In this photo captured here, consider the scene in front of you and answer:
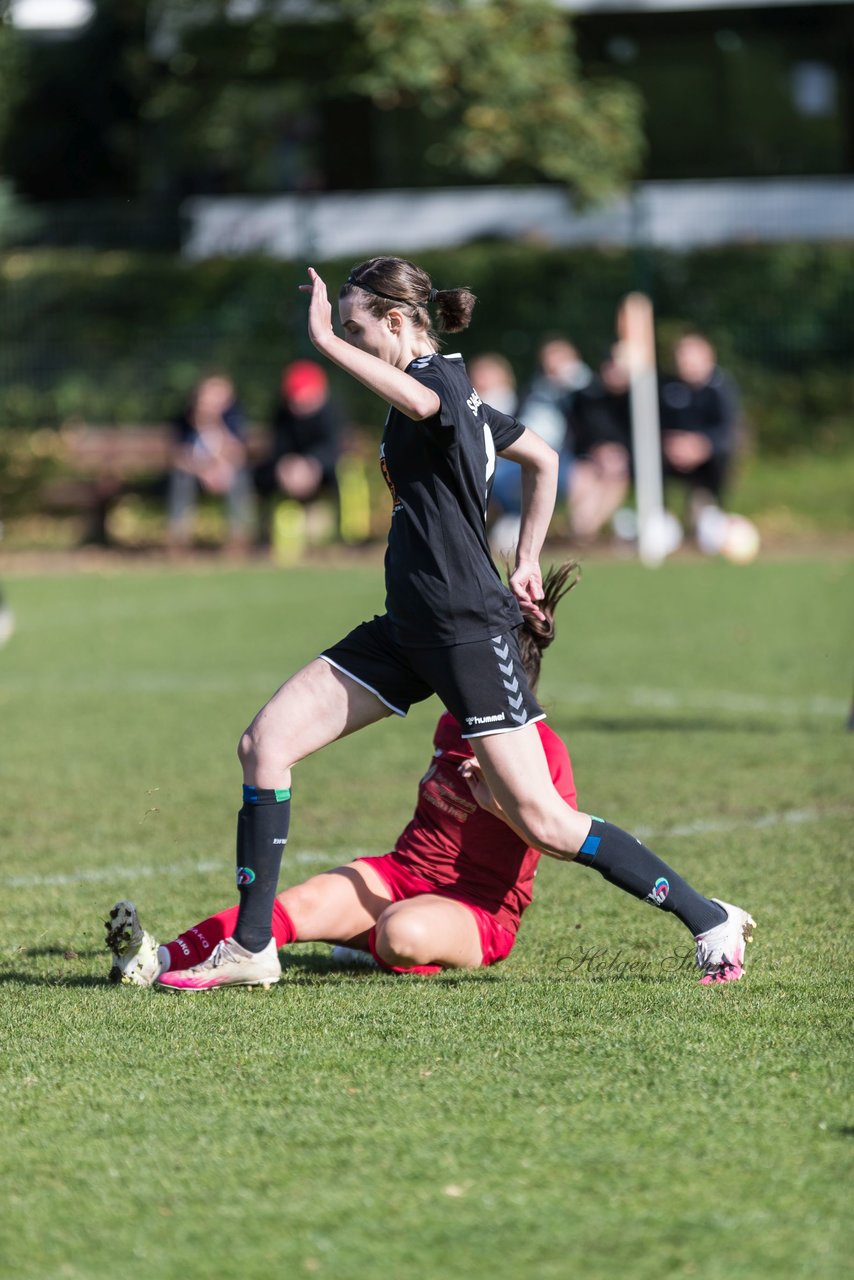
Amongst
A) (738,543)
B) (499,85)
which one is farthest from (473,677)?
(499,85)

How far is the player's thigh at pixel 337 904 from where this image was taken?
5082 mm

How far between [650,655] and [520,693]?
24.6ft

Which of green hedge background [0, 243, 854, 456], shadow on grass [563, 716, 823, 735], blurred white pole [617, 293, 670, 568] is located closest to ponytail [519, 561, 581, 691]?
shadow on grass [563, 716, 823, 735]

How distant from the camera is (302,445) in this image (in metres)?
18.8

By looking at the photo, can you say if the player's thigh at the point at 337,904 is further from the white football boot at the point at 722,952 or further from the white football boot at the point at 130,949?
the white football boot at the point at 722,952

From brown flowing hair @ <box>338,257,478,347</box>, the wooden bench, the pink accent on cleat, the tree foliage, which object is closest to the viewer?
brown flowing hair @ <box>338,257,478,347</box>

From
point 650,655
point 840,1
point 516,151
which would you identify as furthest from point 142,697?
point 840,1

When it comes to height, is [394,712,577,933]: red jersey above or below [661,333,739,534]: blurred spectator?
above

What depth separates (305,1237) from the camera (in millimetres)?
3203

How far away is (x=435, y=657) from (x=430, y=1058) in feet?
3.31

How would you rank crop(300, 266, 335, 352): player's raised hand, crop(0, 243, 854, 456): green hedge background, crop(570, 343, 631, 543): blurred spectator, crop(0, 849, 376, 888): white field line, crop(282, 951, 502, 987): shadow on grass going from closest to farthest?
crop(300, 266, 335, 352): player's raised hand, crop(282, 951, 502, 987): shadow on grass, crop(0, 849, 376, 888): white field line, crop(570, 343, 631, 543): blurred spectator, crop(0, 243, 854, 456): green hedge background

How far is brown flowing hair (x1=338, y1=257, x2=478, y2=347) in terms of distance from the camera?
A: 4.56 meters

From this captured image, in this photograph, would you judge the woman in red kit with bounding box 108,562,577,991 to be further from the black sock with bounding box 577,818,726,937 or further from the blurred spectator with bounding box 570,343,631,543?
the blurred spectator with bounding box 570,343,631,543

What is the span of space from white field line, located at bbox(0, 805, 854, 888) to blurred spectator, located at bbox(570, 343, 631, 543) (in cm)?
1144
